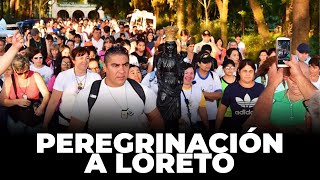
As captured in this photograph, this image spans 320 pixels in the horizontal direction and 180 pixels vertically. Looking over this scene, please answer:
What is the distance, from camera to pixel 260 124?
6215 mm

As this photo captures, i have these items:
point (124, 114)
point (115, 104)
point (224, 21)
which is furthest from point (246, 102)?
point (224, 21)

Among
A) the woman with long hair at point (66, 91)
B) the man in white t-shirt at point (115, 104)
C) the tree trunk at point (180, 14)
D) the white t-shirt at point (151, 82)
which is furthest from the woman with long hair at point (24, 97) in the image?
the tree trunk at point (180, 14)

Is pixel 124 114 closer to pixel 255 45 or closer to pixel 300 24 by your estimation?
pixel 300 24

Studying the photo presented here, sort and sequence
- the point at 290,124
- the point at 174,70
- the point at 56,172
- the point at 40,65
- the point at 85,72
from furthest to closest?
the point at 40,65
the point at 85,72
the point at 174,70
the point at 56,172
the point at 290,124

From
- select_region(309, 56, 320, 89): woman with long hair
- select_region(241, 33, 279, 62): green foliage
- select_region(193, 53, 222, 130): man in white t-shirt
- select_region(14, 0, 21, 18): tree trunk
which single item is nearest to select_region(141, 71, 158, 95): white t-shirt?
select_region(193, 53, 222, 130): man in white t-shirt

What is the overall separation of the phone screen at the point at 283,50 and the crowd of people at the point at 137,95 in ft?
0.18

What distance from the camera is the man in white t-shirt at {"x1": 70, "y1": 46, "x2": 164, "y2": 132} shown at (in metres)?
6.42

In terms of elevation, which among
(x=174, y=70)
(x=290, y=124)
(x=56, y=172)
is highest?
(x=174, y=70)

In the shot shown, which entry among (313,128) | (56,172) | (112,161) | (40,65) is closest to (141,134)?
(112,161)

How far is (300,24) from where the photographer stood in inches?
588

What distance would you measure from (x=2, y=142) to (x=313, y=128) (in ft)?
12.9

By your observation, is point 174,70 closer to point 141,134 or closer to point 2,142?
point 141,134

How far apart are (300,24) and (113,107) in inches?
366

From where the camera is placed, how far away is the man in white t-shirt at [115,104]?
6.42 meters
